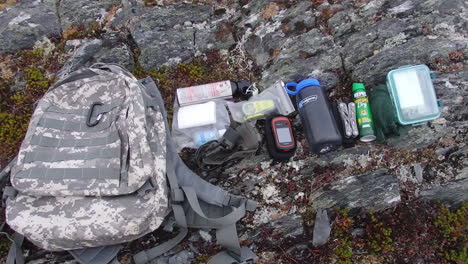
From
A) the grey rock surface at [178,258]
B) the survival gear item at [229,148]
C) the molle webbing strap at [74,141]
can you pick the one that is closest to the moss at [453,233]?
the survival gear item at [229,148]

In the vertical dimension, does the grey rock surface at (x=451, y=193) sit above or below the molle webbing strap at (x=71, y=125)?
below

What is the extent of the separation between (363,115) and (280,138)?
3.81 feet

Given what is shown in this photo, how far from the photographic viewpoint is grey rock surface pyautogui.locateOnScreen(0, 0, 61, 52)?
554cm

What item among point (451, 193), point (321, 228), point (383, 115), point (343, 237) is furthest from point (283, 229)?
point (451, 193)

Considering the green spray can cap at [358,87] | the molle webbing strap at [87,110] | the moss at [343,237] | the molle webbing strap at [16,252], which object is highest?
the molle webbing strap at [87,110]

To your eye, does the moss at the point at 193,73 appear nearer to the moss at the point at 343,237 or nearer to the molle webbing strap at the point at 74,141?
the molle webbing strap at the point at 74,141

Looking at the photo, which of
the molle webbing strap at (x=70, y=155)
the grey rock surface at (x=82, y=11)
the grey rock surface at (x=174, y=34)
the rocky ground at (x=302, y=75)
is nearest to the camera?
the molle webbing strap at (x=70, y=155)

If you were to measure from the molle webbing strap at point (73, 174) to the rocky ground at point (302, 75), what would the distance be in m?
1.06

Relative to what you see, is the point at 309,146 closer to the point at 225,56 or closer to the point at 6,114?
the point at 225,56

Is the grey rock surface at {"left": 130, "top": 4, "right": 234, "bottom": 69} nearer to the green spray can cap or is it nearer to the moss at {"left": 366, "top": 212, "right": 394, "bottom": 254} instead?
the green spray can cap

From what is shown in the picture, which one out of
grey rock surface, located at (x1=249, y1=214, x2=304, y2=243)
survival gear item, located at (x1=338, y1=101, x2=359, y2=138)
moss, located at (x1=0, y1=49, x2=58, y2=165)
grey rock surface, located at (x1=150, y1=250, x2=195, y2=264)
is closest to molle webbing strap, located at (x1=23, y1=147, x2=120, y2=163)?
moss, located at (x1=0, y1=49, x2=58, y2=165)

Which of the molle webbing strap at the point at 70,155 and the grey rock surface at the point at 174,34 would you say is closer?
the molle webbing strap at the point at 70,155

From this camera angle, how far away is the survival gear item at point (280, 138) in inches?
177

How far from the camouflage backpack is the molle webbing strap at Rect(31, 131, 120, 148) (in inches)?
0.4
